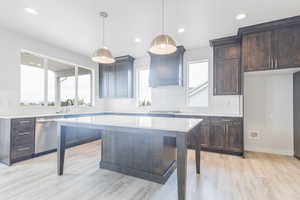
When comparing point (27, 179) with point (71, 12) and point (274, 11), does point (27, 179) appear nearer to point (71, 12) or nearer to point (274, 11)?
point (71, 12)

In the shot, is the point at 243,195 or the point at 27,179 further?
the point at 27,179

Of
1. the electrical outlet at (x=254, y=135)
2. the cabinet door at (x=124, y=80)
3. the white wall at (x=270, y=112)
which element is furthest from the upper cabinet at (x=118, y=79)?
the electrical outlet at (x=254, y=135)

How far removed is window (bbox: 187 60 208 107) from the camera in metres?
4.25

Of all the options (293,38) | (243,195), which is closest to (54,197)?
(243,195)

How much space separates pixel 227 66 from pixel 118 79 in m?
3.43

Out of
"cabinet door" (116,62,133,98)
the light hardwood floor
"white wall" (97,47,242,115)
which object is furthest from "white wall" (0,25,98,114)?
"white wall" (97,47,242,115)

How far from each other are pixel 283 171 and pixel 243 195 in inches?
51.4

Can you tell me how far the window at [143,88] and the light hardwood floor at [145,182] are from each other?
265 cm

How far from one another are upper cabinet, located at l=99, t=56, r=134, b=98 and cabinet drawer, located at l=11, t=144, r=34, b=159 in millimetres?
2736

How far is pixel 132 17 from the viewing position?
2713 mm

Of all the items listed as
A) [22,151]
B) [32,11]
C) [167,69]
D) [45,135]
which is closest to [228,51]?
[167,69]

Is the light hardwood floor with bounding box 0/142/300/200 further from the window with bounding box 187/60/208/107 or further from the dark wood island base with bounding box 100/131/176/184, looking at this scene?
the window with bounding box 187/60/208/107

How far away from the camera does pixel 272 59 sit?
290 centimetres

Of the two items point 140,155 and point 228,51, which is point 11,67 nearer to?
point 140,155
